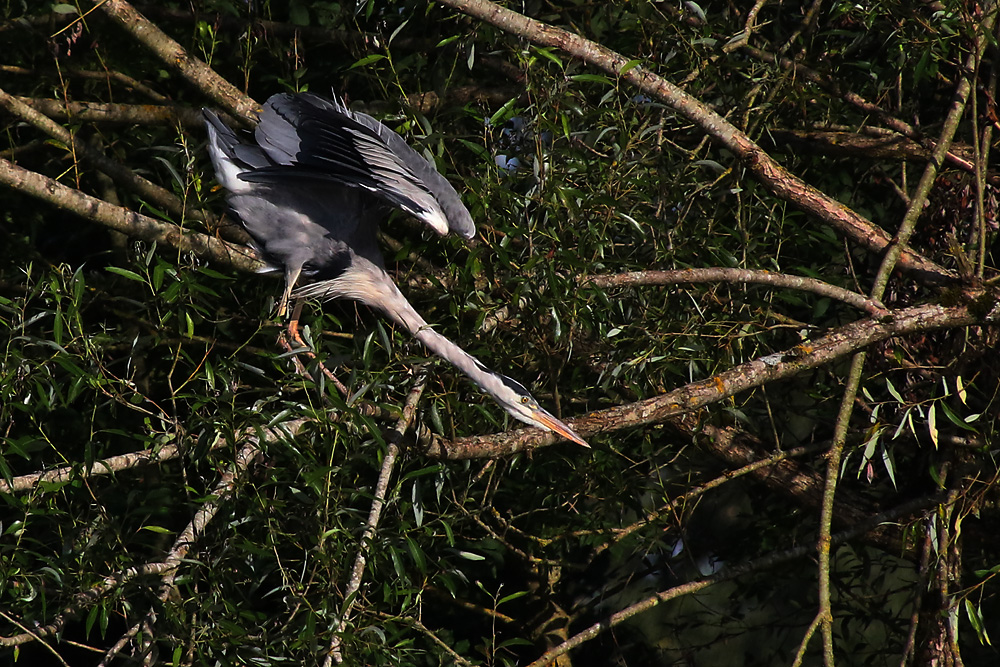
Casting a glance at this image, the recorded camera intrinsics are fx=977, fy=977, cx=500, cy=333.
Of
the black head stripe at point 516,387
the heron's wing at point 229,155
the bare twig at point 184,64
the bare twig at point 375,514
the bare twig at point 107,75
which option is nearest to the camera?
the bare twig at point 375,514

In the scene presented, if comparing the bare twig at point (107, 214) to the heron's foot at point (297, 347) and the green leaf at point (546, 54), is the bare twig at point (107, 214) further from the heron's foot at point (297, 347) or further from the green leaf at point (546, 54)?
the green leaf at point (546, 54)

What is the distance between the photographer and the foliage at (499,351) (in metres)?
1.77

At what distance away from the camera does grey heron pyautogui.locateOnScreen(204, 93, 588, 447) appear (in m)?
1.94

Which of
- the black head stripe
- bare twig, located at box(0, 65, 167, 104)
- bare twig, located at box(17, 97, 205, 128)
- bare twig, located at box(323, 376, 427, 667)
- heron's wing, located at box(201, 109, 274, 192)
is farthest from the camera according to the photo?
bare twig, located at box(0, 65, 167, 104)

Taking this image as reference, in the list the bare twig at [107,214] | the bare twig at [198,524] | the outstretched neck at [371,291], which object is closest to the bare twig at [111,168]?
the bare twig at [107,214]

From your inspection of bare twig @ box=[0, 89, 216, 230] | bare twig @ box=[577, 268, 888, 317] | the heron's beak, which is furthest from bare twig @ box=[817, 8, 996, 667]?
bare twig @ box=[0, 89, 216, 230]

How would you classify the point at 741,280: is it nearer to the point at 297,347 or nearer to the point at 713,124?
the point at 713,124

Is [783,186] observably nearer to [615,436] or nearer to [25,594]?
[615,436]

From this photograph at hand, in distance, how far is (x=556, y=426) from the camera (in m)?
1.93

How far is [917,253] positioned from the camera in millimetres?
2256

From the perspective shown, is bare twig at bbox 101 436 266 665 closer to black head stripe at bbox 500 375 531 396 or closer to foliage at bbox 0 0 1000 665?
foliage at bbox 0 0 1000 665

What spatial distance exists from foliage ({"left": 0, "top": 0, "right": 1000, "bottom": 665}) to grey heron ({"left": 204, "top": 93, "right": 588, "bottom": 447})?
0.25 ft

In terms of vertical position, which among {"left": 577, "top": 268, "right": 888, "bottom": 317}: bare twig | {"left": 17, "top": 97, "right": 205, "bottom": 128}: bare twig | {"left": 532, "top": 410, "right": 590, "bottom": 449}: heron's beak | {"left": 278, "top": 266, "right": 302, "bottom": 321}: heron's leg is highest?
{"left": 17, "top": 97, "right": 205, "bottom": 128}: bare twig

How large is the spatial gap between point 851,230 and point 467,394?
0.94 m
